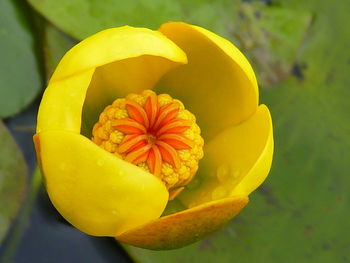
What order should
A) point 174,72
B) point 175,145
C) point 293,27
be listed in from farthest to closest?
point 293,27 → point 174,72 → point 175,145

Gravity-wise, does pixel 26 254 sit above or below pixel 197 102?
below

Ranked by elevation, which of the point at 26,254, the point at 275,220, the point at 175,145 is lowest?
the point at 26,254

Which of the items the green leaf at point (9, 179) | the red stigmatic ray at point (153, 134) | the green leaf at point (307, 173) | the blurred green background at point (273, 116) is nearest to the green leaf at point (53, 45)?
the blurred green background at point (273, 116)

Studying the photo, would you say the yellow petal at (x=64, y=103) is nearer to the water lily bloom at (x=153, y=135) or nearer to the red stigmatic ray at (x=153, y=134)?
the water lily bloom at (x=153, y=135)

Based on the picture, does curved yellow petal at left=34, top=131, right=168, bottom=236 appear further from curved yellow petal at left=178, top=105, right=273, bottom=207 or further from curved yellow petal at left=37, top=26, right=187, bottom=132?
curved yellow petal at left=178, top=105, right=273, bottom=207

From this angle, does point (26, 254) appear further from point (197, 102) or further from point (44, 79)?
point (197, 102)

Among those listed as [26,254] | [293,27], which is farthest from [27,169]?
[293,27]
